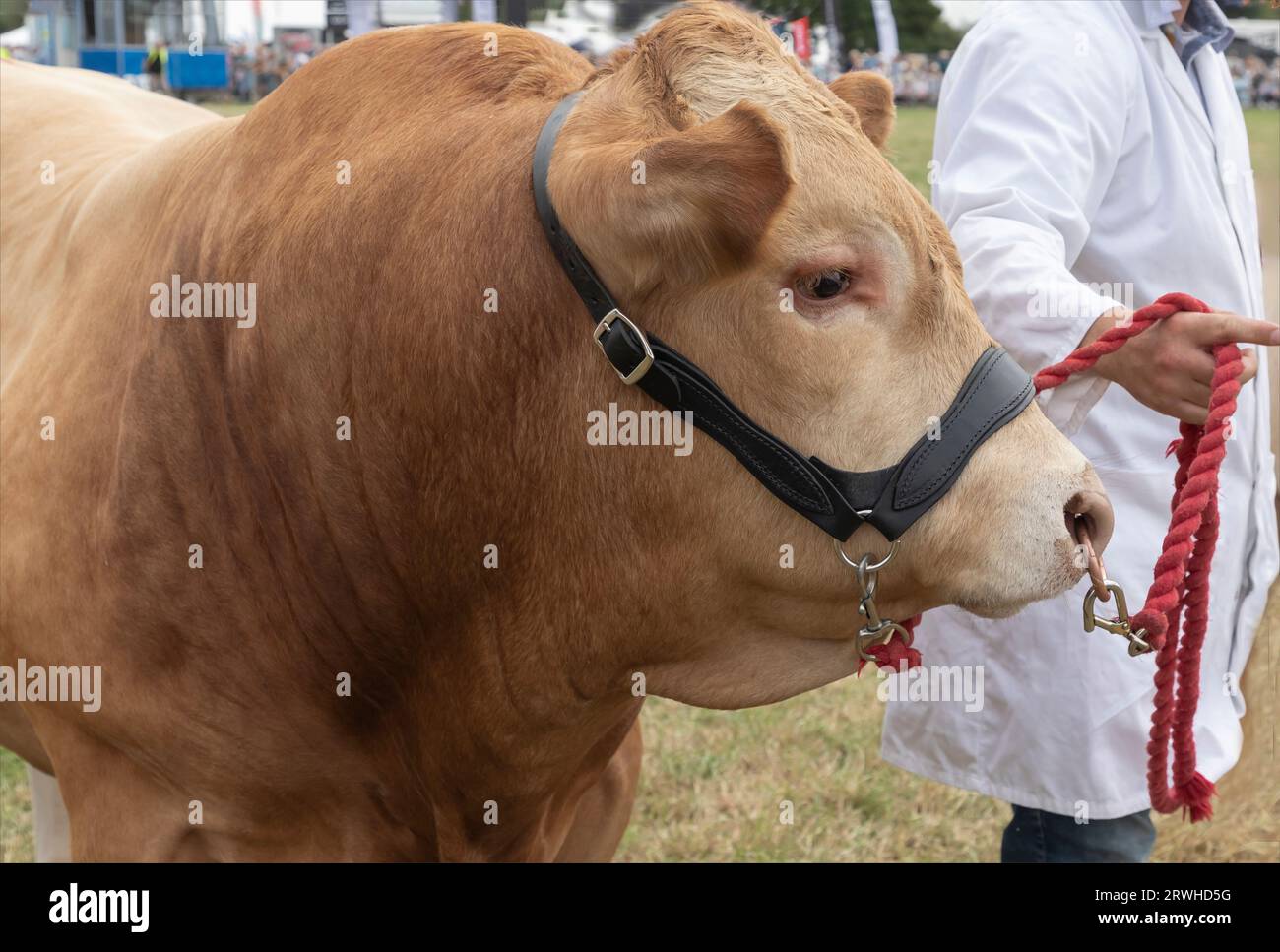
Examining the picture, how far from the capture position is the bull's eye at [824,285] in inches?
69.6

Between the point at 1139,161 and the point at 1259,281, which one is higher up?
the point at 1139,161

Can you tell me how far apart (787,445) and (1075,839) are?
4.97 feet

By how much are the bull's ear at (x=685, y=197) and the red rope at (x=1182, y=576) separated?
649mm

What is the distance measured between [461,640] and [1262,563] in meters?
1.68

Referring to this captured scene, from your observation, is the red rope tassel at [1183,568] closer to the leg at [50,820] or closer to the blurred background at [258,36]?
the leg at [50,820]

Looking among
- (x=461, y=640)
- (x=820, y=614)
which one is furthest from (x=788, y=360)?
(x=461, y=640)

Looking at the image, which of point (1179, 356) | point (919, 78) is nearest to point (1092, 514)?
point (1179, 356)

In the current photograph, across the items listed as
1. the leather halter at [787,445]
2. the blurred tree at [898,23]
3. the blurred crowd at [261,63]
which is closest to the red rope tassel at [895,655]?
the leather halter at [787,445]

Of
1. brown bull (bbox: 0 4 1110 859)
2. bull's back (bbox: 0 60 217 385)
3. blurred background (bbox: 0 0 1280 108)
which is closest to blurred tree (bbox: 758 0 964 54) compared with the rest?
blurred background (bbox: 0 0 1280 108)

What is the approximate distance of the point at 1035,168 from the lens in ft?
7.82
